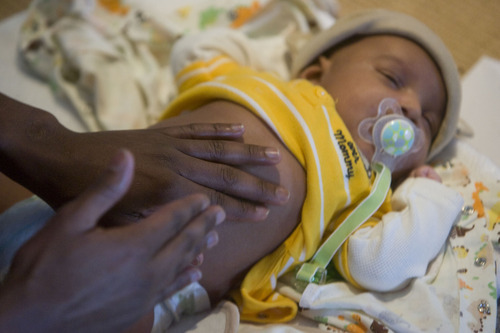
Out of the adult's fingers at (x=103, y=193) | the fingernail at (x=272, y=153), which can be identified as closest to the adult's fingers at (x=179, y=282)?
the adult's fingers at (x=103, y=193)

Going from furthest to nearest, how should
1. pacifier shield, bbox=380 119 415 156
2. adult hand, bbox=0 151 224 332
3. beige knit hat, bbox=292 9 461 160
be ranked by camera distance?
beige knit hat, bbox=292 9 461 160, pacifier shield, bbox=380 119 415 156, adult hand, bbox=0 151 224 332

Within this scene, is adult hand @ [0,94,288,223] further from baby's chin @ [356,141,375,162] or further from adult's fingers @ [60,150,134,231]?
baby's chin @ [356,141,375,162]

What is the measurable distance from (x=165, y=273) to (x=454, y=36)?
1.46 meters

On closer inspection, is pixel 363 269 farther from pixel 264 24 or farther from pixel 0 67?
pixel 0 67

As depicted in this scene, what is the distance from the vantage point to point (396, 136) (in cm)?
89

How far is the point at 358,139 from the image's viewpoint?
91cm

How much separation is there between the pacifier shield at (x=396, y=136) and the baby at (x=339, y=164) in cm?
3

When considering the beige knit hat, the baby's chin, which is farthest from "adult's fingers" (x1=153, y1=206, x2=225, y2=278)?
the beige knit hat

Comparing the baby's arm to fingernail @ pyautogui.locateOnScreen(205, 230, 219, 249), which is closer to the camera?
A: fingernail @ pyautogui.locateOnScreen(205, 230, 219, 249)

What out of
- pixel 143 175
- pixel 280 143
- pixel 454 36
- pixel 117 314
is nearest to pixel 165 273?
pixel 117 314

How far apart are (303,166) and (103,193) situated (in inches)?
17.4

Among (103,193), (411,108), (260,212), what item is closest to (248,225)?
(260,212)

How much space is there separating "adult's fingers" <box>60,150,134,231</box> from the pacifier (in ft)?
1.96

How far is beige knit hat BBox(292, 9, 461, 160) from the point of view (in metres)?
0.99
